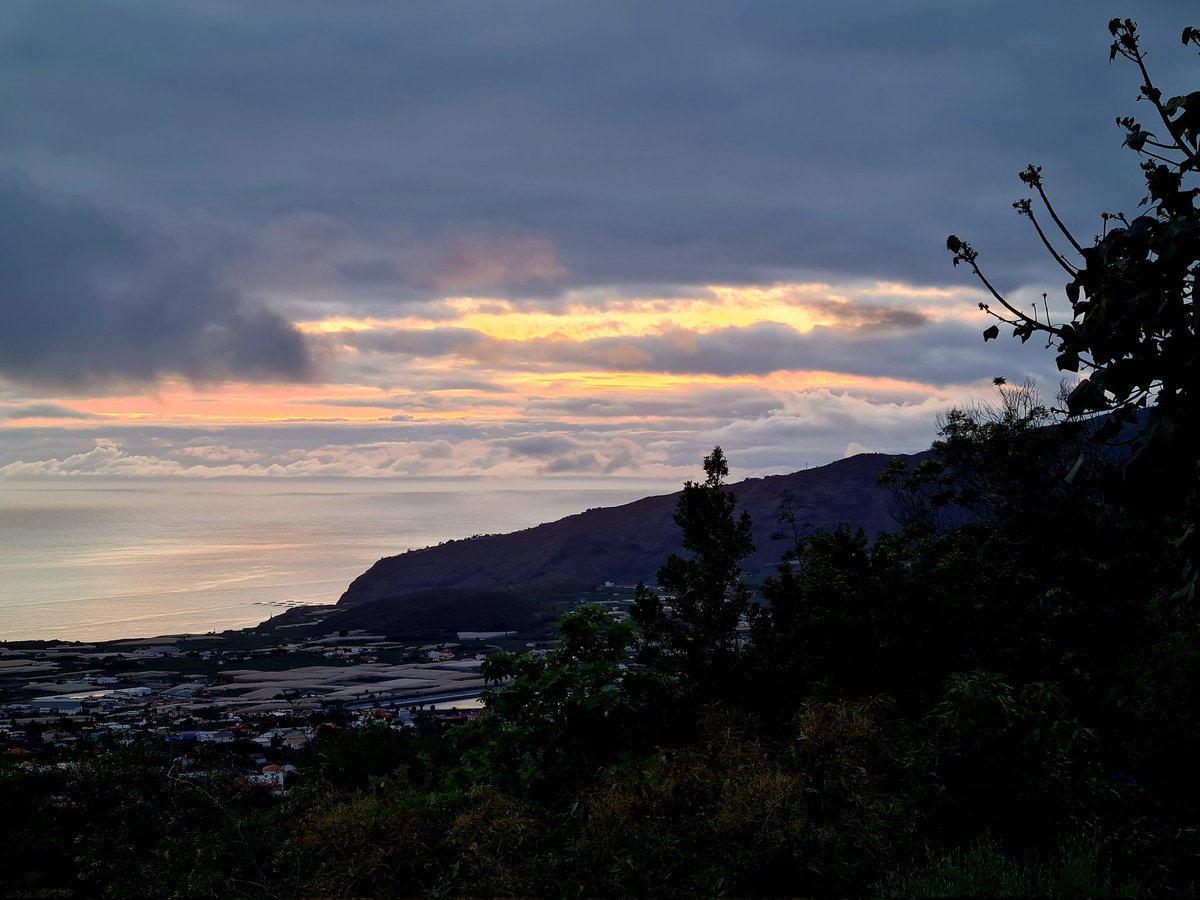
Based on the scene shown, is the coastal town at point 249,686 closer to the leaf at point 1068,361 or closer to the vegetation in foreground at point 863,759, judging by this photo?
the vegetation in foreground at point 863,759

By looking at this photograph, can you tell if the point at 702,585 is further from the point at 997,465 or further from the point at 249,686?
the point at 249,686

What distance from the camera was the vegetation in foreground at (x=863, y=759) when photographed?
18.3 feet

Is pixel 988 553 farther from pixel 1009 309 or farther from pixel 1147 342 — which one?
pixel 1147 342

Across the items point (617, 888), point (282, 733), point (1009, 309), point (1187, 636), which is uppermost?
point (1009, 309)

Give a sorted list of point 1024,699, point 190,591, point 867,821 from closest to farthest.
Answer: point 867,821 < point 1024,699 < point 190,591

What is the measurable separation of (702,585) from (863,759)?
12.5m

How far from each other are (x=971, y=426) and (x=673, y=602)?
35.7 feet

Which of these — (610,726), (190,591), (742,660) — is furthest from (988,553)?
(190,591)

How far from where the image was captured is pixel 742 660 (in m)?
15.7

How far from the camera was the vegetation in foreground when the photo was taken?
5582 mm

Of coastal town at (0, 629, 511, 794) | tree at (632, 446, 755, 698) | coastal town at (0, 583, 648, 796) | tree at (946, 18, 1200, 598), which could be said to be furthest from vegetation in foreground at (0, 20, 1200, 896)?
coastal town at (0, 629, 511, 794)

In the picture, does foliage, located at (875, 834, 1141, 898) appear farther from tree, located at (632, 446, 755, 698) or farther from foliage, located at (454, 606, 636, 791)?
tree, located at (632, 446, 755, 698)

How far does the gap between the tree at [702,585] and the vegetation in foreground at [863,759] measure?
4.31 m

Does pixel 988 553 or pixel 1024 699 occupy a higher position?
pixel 988 553
